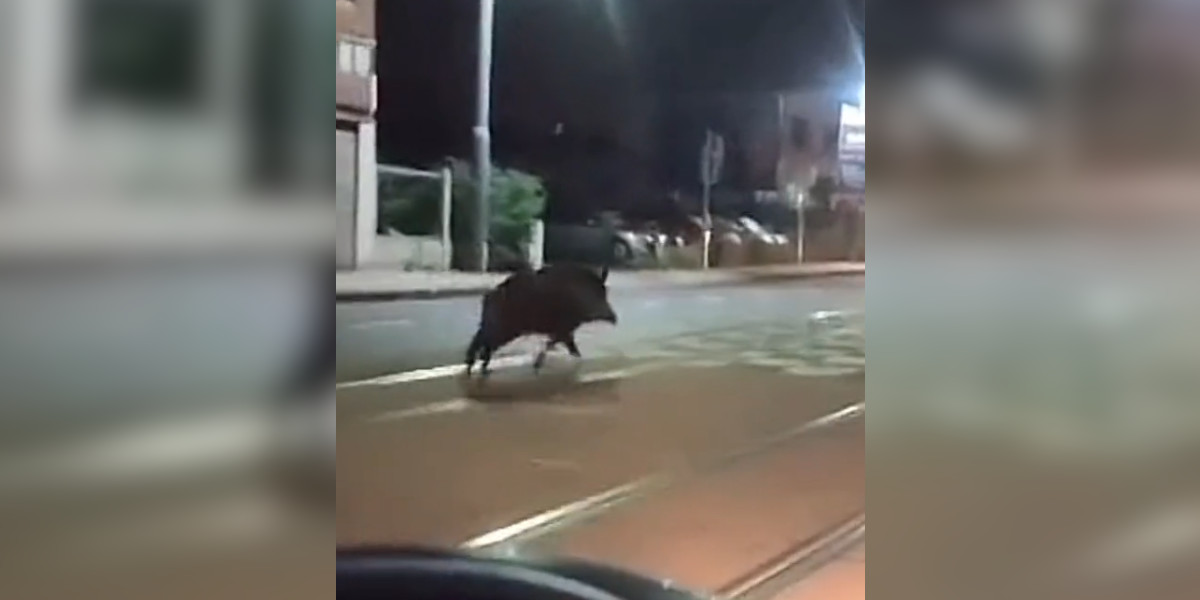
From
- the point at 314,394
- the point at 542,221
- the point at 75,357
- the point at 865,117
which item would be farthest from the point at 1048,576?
the point at 75,357

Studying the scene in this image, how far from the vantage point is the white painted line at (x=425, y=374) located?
103 centimetres

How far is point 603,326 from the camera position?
1.11 metres

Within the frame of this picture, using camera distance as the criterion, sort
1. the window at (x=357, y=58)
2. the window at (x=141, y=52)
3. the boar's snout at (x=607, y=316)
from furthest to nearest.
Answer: the boar's snout at (x=607, y=316), the window at (x=357, y=58), the window at (x=141, y=52)

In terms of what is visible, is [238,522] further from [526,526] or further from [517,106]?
[517,106]

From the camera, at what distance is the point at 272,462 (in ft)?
3.17

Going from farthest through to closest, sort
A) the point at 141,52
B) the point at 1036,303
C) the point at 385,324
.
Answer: the point at 1036,303 < the point at 385,324 < the point at 141,52

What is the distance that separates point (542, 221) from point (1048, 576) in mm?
630

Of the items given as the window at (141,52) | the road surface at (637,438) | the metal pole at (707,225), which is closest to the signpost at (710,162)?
the metal pole at (707,225)

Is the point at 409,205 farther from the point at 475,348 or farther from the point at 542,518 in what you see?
the point at 542,518

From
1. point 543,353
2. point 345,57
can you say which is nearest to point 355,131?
point 345,57

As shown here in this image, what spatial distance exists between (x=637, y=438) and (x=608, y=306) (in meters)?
0.12

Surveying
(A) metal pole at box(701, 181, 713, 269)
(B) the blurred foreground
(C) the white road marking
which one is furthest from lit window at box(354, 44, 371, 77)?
(B) the blurred foreground

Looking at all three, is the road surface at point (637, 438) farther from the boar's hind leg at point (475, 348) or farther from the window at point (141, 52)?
the window at point (141, 52)

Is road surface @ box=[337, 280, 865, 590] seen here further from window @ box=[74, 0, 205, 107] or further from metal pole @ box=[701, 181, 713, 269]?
window @ box=[74, 0, 205, 107]
